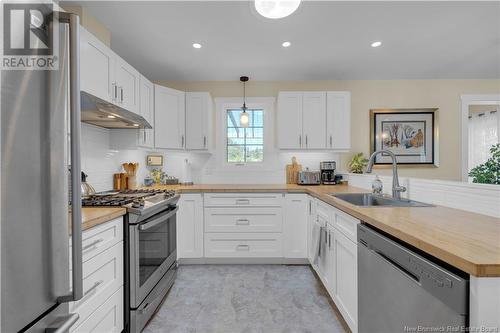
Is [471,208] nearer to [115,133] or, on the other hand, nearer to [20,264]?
[20,264]

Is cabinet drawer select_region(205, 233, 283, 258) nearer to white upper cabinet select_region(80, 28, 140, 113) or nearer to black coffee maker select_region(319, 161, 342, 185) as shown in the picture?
black coffee maker select_region(319, 161, 342, 185)

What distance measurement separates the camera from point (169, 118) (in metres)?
2.85

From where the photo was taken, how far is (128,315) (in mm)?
1501

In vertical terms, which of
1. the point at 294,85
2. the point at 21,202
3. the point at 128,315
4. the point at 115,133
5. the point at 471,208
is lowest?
the point at 128,315

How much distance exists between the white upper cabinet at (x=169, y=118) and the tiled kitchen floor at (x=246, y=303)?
5.13ft

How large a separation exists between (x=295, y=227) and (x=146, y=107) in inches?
88.2

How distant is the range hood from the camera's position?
4.89 ft

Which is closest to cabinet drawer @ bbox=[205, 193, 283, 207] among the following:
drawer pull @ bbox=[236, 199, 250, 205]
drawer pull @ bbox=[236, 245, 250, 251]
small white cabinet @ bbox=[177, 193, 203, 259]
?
drawer pull @ bbox=[236, 199, 250, 205]

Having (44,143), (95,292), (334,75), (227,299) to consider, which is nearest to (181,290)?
(227,299)

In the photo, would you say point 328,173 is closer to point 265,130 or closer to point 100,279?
point 265,130

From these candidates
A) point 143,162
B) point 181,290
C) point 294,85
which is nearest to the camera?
point 181,290

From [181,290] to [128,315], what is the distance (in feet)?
2.21

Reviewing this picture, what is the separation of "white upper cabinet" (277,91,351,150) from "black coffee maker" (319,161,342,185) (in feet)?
0.77

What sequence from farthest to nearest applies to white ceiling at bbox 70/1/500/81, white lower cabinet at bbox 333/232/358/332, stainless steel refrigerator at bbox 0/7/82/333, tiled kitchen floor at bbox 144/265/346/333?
white ceiling at bbox 70/1/500/81 < tiled kitchen floor at bbox 144/265/346/333 < white lower cabinet at bbox 333/232/358/332 < stainless steel refrigerator at bbox 0/7/82/333
